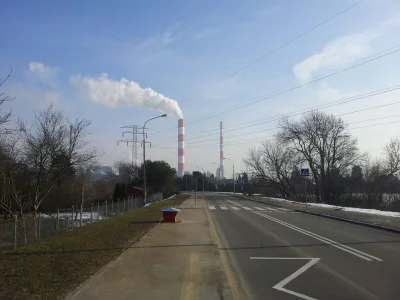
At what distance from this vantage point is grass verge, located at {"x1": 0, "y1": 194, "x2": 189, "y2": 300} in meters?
6.56

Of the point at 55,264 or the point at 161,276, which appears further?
the point at 55,264

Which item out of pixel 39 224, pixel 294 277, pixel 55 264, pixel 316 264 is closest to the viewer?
pixel 294 277

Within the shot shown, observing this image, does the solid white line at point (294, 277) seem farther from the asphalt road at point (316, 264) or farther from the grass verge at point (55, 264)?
the grass verge at point (55, 264)

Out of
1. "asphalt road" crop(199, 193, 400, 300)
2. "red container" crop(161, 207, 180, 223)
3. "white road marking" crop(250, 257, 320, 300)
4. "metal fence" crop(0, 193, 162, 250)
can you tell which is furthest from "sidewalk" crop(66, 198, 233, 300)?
"red container" crop(161, 207, 180, 223)

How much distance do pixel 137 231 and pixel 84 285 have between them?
9680mm

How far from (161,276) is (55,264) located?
2652mm

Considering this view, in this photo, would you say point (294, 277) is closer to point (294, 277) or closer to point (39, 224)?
point (294, 277)

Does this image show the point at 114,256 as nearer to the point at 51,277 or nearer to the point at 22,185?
the point at 51,277

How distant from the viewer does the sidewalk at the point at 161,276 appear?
647 centimetres

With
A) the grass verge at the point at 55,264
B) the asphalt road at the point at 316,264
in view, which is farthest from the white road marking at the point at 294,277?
the grass verge at the point at 55,264

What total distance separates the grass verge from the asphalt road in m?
3.08

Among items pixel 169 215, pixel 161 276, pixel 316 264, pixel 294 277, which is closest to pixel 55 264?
pixel 161 276

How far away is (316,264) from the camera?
9586 millimetres

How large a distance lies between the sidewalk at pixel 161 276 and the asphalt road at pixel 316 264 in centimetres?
60
